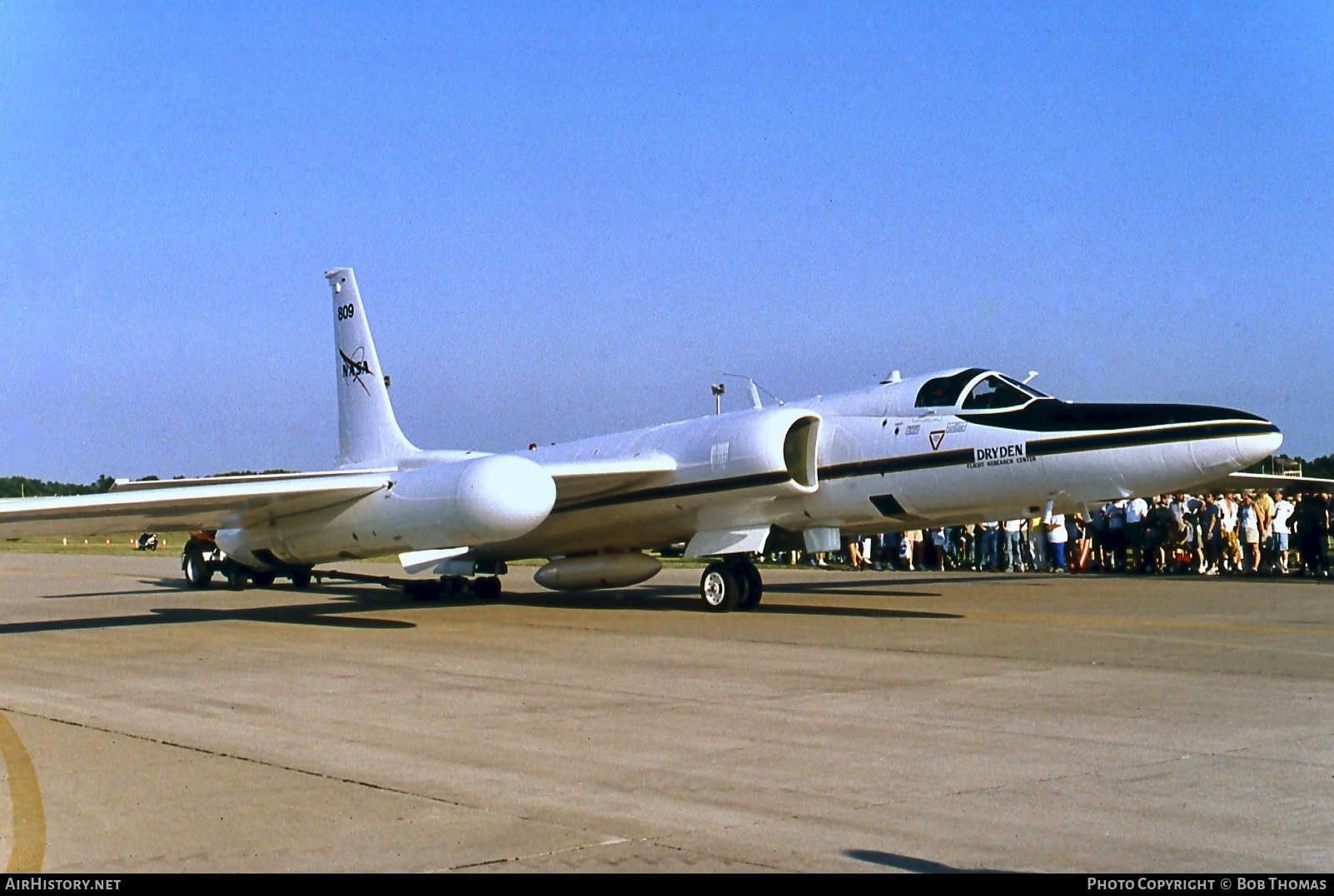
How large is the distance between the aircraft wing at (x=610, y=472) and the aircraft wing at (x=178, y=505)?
7.45 ft

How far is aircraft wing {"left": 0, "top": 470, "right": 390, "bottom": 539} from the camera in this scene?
13.2m

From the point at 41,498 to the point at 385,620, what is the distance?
165 inches

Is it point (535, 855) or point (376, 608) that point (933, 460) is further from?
point (535, 855)

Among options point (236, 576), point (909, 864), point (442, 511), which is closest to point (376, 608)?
point (442, 511)

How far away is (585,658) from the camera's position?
11234 millimetres

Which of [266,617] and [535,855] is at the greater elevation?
[266,617]

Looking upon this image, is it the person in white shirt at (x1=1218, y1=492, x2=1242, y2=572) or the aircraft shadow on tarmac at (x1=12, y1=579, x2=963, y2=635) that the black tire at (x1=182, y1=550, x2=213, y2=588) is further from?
the person in white shirt at (x1=1218, y1=492, x2=1242, y2=572)

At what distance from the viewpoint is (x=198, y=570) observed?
24609 mm

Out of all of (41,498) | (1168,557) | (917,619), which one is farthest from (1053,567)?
(41,498)

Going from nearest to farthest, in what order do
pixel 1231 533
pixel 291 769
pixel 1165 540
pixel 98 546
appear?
pixel 291 769 → pixel 1231 533 → pixel 1165 540 → pixel 98 546

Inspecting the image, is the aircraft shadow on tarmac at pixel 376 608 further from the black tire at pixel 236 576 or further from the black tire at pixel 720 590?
the black tire at pixel 236 576

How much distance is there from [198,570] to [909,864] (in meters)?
22.4

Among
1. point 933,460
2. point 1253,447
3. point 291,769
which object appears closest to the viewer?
point 291,769

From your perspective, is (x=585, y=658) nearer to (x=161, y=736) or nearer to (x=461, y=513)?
(x=461, y=513)
